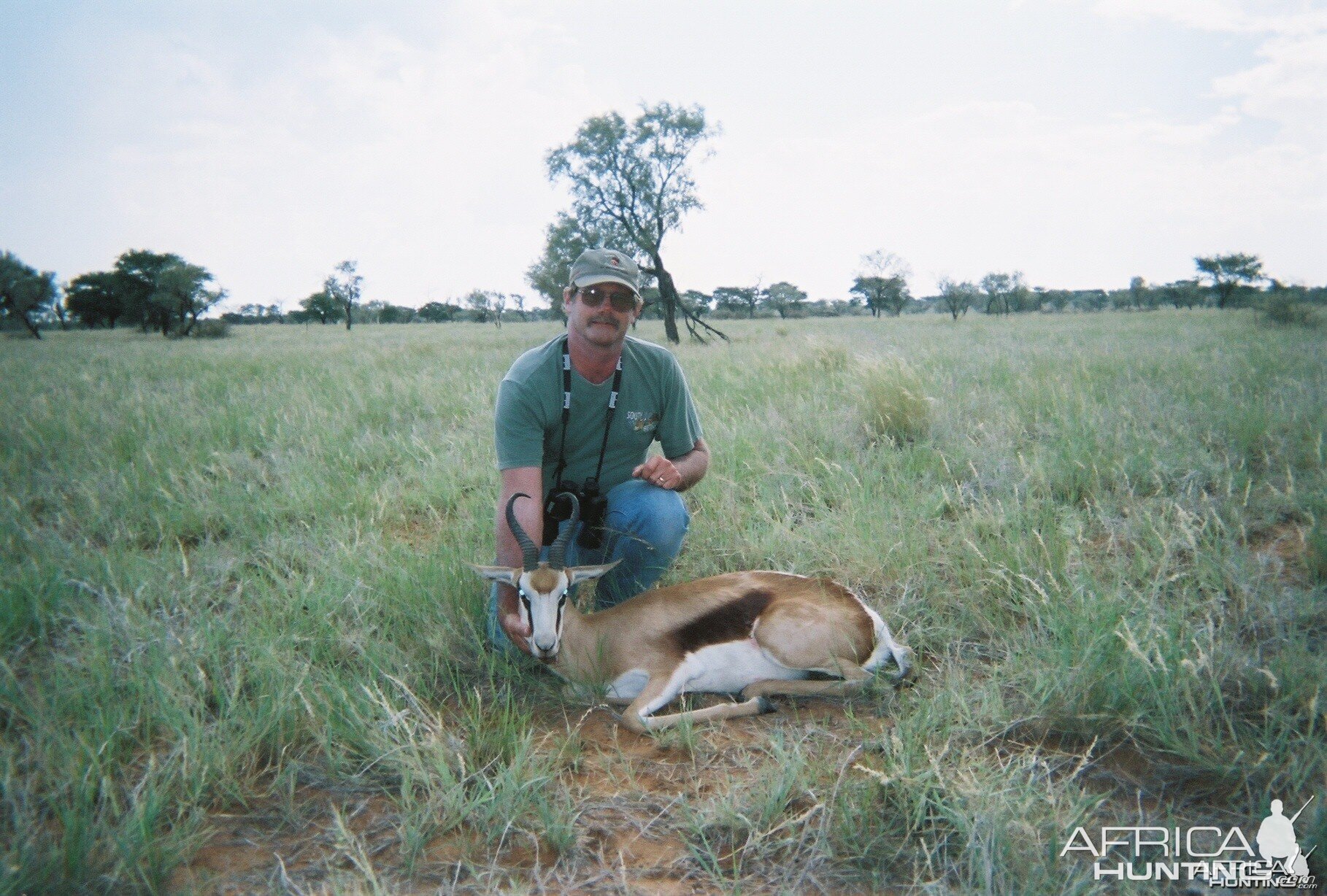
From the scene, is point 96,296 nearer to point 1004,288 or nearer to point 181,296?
point 181,296

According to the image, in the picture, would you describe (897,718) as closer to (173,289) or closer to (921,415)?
(921,415)

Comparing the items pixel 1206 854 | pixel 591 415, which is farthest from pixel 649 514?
pixel 1206 854

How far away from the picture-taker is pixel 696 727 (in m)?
2.87

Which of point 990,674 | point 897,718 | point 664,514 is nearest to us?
point 897,718

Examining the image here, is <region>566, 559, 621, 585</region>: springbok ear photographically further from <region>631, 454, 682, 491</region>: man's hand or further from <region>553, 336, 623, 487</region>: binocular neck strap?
<region>553, 336, 623, 487</region>: binocular neck strap

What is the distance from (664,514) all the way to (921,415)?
11.8 ft

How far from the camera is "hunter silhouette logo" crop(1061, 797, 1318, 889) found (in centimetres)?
188

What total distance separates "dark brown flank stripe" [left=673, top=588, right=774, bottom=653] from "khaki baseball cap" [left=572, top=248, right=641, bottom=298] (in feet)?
5.55

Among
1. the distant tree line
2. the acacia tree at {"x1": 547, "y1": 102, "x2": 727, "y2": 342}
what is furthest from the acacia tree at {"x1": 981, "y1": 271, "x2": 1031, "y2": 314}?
the acacia tree at {"x1": 547, "y1": 102, "x2": 727, "y2": 342}

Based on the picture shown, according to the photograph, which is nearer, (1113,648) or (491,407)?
(1113,648)

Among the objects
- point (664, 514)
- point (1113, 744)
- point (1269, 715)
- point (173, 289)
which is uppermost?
point (173, 289)

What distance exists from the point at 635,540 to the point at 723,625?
2.76ft

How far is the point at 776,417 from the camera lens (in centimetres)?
675

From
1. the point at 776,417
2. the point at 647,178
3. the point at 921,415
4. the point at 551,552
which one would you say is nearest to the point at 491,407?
the point at 776,417
